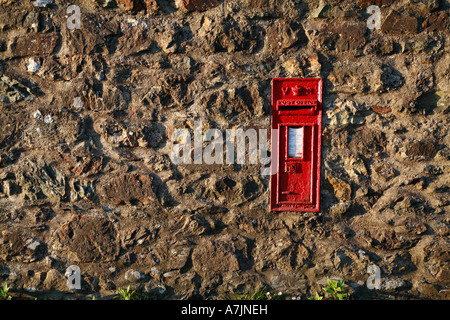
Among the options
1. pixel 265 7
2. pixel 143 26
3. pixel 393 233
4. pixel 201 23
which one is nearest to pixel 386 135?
pixel 393 233

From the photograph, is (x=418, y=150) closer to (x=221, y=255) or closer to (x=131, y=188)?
(x=221, y=255)

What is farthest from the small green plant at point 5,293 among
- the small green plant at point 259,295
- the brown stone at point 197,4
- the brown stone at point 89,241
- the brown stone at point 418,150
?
the brown stone at point 418,150

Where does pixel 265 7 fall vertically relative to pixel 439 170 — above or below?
above

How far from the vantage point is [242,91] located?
2883 mm

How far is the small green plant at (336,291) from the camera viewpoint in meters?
2.76

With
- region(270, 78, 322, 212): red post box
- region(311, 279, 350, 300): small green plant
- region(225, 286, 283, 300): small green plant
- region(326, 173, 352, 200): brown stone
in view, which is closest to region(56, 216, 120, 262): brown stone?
region(225, 286, 283, 300): small green plant

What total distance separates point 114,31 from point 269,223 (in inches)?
71.4

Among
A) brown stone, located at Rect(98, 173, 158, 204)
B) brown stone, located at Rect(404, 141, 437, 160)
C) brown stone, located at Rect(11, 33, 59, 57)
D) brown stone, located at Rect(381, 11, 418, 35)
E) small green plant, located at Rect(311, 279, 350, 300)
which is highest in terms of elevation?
brown stone, located at Rect(381, 11, 418, 35)

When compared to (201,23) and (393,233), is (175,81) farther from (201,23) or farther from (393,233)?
(393,233)

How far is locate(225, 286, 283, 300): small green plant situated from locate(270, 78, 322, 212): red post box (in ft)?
1.95

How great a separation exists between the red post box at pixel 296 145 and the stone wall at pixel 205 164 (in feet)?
→ 0.23

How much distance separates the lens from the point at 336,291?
279 cm

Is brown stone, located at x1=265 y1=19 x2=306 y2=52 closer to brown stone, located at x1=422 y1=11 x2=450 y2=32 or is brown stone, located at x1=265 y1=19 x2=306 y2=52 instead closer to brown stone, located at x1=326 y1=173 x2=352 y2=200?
brown stone, located at x1=422 y1=11 x2=450 y2=32

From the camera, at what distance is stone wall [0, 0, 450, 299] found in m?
2.83
